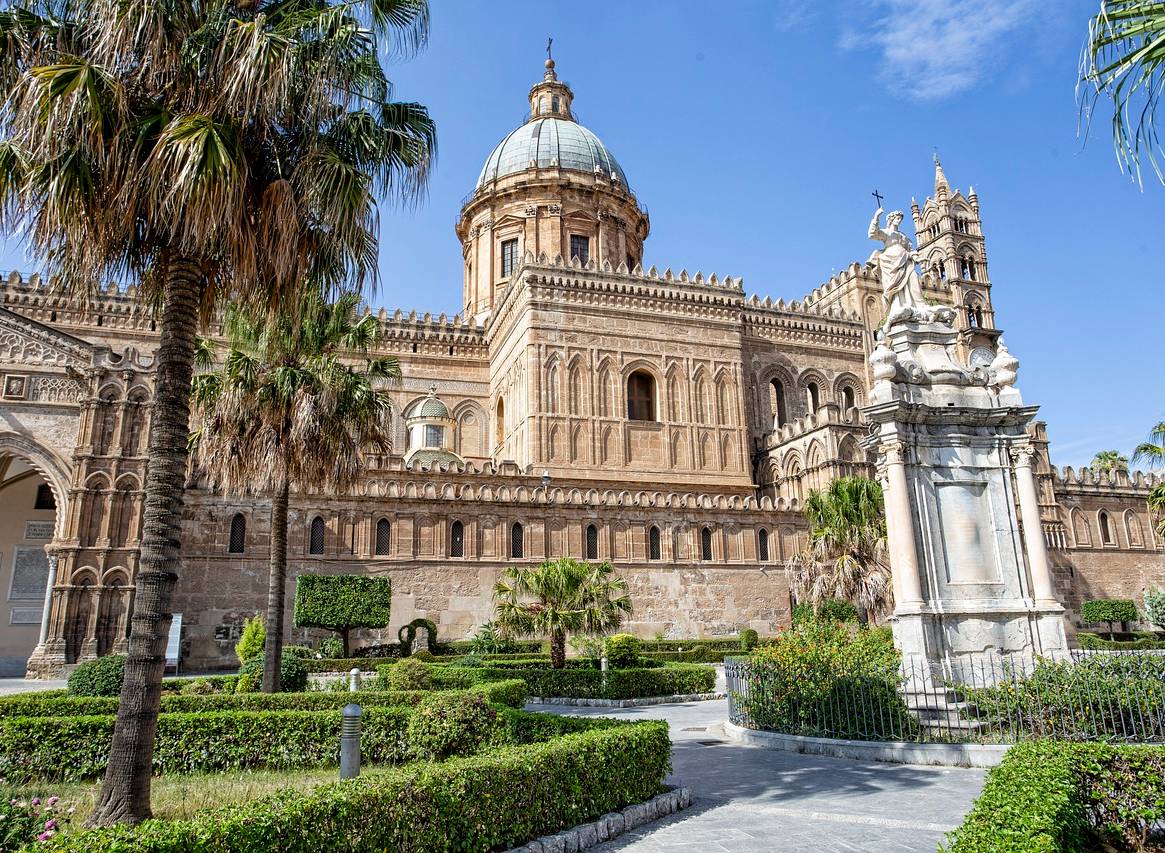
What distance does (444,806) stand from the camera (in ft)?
19.1

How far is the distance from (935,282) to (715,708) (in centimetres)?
3616

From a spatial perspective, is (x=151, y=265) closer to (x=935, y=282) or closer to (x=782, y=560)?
(x=782, y=560)

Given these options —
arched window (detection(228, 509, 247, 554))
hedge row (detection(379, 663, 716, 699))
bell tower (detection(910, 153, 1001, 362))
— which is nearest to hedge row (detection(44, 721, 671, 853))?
hedge row (detection(379, 663, 716, 699))

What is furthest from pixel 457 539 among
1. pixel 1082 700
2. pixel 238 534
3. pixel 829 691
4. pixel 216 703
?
pixel 1082 700

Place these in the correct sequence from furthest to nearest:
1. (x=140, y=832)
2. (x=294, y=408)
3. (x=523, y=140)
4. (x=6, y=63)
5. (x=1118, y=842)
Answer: (x=523, y=140)
(x=294, y=408)
(x=6, y=63)
(x=1118, y=842)
(x=140, y=832)

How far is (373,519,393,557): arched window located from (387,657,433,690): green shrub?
1071 cm

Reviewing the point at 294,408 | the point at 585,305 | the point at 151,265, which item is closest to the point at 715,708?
the point at 294,408

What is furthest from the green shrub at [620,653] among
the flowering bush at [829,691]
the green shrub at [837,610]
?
the flowering bush at [829,691]

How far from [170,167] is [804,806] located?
317 inches

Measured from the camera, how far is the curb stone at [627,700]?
56.1ft

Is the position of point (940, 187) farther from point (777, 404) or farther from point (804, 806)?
point (804, 806)

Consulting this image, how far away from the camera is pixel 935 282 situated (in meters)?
45.8

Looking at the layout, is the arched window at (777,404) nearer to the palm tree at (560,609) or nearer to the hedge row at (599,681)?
the palm tree at (560,609)

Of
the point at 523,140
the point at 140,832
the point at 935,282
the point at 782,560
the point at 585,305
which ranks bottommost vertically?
the point at 140,832
